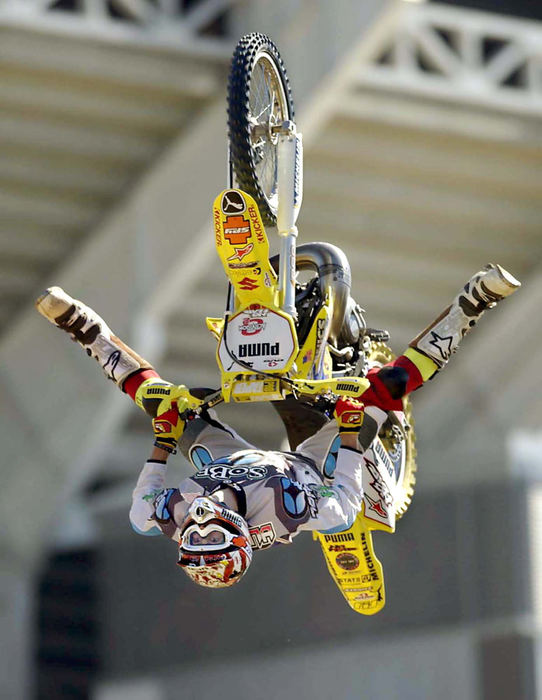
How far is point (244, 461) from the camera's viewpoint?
778 inches

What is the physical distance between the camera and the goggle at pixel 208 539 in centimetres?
1895

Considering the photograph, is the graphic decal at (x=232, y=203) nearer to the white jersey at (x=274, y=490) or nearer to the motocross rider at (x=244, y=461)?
the motocross rider at (x=244, y=461)

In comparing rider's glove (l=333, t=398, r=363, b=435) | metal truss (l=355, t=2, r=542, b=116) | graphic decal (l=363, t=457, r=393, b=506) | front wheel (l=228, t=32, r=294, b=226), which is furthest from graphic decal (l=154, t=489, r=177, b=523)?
metal truss (l=355, t=2, r=542, b=116)

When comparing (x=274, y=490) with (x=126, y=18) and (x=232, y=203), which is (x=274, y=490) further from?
(x=126, y=18)

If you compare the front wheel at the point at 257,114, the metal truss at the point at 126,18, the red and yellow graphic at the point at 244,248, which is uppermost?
the metal truss at the point at 126,18

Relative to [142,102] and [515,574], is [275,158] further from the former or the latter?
[515,574]

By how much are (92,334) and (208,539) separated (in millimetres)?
3244

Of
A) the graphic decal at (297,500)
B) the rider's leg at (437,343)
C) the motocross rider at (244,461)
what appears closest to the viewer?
the motocross rider at (244,461)

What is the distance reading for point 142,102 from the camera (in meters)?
39.7

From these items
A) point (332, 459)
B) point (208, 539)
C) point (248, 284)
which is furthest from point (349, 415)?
point (208, 539)

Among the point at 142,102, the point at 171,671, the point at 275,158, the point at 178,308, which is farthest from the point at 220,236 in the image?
the point at 171,671

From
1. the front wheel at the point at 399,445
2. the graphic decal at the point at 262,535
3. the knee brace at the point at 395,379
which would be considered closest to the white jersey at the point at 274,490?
the graphic decal at the point at 262,535

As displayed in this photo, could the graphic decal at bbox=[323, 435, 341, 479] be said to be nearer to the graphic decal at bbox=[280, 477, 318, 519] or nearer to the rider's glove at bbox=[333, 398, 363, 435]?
the rider's glove at bbox=[333, 398, 363, 435]

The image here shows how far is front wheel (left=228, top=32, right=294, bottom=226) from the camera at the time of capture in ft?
68.2
